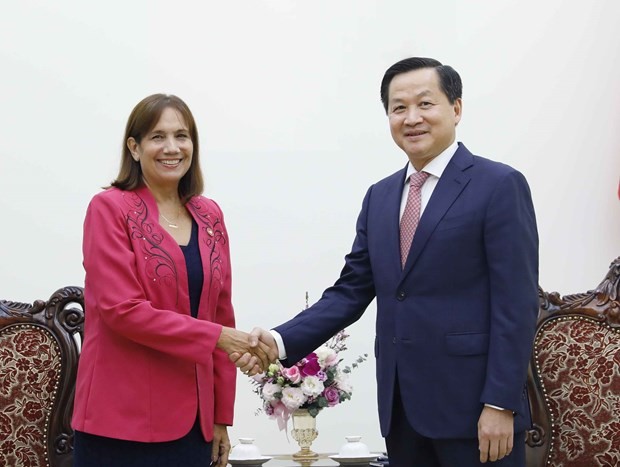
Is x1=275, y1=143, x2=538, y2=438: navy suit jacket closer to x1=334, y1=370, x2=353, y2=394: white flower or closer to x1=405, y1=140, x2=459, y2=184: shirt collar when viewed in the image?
x1=405, y1=140, x2=459, y2=184: shirt collar

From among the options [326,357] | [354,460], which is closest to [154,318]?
[326,357]

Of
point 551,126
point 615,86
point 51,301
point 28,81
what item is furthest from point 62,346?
point 615,86

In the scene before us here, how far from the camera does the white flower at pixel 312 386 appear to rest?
287 centimetres

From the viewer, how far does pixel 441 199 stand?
2223 mm

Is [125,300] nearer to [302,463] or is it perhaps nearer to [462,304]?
[462,304]

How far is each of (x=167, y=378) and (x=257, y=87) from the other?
206cm

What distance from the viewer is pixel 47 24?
13.0ft

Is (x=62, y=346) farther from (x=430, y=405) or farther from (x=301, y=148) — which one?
(x=301, y=148)

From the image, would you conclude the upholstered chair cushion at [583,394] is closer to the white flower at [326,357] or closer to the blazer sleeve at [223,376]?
the white flower at [326,357]

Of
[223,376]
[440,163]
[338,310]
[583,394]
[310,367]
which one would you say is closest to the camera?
[440,163]

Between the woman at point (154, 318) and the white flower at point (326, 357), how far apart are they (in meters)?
0.48

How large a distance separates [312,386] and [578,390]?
808 mm

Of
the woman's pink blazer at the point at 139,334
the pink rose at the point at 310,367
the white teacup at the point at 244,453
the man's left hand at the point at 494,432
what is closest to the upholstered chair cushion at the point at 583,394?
the pink rose at the point at 310,367

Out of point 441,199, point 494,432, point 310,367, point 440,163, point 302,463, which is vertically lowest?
point 302,463
